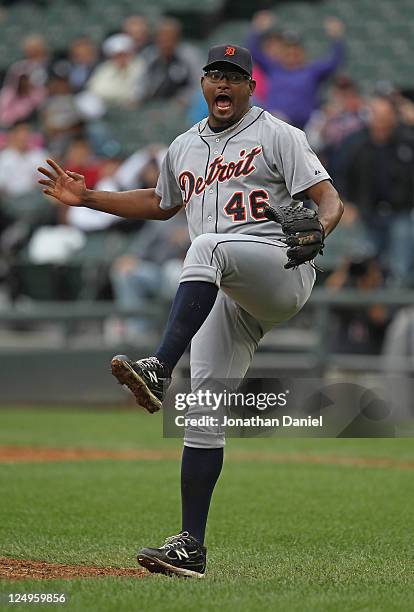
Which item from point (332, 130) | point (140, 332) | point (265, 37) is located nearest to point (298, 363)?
point (140, 332)

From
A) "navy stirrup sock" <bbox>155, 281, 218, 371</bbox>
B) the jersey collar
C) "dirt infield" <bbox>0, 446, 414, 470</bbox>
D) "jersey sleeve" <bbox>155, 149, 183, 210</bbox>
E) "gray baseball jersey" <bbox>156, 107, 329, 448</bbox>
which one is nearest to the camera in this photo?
"navy stirrup sock" <bbox>155, 281, 218, 371</bbox>

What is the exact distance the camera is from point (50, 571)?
4.30 meters

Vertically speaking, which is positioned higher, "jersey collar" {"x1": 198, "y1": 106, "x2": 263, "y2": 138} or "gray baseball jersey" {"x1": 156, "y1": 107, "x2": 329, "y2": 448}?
"jersey collar" {"x1": 198, "y1": 106, "x2": 263, "y2": 138}

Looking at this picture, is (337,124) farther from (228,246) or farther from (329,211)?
(228,246)

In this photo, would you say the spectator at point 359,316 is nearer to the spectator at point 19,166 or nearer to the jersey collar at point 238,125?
the spectator at point 19,166

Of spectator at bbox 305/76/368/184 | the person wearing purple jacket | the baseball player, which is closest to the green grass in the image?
the baseball player

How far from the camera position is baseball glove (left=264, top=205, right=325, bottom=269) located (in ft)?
13.2

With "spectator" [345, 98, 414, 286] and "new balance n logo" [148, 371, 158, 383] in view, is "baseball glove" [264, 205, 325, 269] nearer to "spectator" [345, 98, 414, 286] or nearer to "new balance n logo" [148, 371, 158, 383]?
"new balance n logo" [148, 371, 158, 383]

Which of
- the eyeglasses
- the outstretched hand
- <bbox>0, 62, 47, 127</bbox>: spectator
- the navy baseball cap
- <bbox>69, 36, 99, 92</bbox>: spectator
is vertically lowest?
the outstretched hand

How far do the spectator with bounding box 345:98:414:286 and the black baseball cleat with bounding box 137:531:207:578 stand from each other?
732 cm

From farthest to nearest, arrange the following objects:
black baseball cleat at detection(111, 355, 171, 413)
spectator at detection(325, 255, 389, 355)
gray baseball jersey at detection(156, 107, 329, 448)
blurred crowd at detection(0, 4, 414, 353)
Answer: blurred crowd at detection(0, 4, 414, 353)
spectator at detection(325, 255, 389, 355)
gray baseball jersey at detection(156, 107, 329, 448)
black baseball cleat at detection(111, 355, 171, 413)

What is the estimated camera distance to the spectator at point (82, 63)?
15023mm

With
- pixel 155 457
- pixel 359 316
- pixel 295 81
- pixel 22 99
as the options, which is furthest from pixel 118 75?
pixel 155 457

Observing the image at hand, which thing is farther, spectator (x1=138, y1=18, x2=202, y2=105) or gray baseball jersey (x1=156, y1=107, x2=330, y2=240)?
spectator (x1=138, y1=18, x2=202, y2=105)
